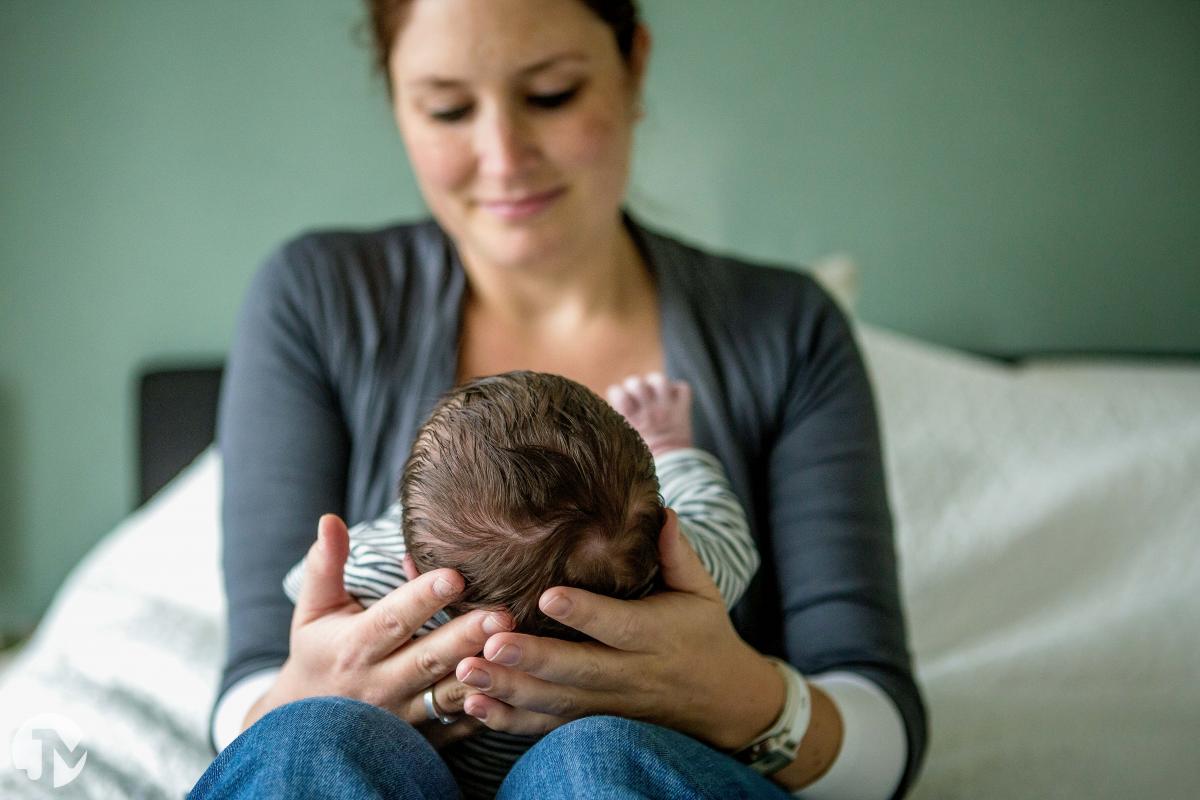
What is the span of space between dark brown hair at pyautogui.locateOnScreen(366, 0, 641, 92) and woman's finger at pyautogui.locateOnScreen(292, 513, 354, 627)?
1.78 ft

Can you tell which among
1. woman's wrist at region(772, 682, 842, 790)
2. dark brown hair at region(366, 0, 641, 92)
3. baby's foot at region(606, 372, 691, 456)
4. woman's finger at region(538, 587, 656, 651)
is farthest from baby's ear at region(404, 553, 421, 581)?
dark brown hair at region(366, 0, 641, 92)

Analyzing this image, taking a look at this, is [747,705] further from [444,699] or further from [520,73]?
[520,73]

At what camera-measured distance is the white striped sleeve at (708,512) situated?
832mm

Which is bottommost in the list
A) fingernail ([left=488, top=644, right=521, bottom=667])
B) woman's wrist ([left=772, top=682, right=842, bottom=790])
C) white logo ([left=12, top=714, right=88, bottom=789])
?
white logo ([left=12, top=714, right=88, bottom=789])

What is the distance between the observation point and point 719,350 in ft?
3.68

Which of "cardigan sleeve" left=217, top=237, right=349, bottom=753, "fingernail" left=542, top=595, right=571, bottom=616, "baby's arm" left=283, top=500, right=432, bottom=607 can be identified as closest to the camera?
"fingernail" left=542, top=595, right=571, bottom=616

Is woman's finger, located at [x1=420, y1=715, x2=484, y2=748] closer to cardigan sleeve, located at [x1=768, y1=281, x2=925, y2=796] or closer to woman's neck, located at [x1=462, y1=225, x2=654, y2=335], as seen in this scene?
cardigan sleeve, located at [x1=768, y1=281, x2=925, y2=796]

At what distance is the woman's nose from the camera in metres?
1.00

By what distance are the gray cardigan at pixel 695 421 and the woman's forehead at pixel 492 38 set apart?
0.22 meters

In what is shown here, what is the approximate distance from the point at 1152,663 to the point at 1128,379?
640 mm

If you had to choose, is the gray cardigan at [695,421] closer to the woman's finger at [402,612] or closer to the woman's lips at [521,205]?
the woman's lips at [521,205]

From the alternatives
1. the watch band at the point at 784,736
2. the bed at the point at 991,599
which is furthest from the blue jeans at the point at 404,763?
the bed at the point at 991,599

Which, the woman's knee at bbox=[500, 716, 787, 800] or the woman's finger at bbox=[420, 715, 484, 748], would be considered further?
the woman's finger at bbox=[420, 715, 484, 748]

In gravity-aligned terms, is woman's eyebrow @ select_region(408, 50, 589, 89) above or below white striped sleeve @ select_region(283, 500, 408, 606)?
above
